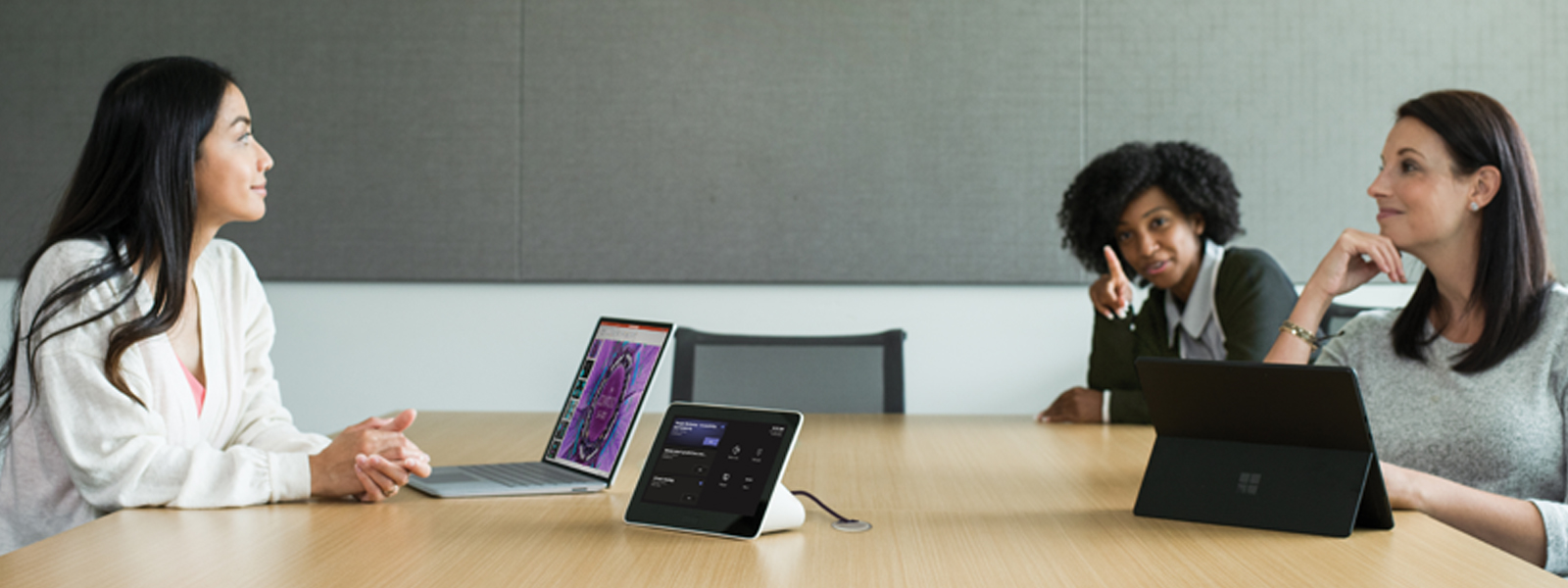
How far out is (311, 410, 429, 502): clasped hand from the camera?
1.27 m

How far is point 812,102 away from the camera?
10.6 ft

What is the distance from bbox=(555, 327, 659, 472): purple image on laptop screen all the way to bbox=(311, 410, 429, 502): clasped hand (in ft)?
0.73

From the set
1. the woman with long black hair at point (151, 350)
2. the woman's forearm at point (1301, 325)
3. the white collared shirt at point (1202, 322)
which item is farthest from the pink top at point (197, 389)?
the white collared shirt at point (1202, 322)

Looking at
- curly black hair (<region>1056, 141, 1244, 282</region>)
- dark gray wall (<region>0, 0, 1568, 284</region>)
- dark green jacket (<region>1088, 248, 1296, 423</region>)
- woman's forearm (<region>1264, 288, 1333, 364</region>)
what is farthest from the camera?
dark gray wall (<region>0, 0, 1568, 284</region>)

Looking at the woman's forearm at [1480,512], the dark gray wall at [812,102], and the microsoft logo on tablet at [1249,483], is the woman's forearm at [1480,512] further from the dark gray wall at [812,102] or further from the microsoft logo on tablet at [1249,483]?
the dark gray wall at [812,102]

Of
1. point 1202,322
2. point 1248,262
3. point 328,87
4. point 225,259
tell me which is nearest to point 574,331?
point 328,87

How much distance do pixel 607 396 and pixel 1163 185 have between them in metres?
1.71

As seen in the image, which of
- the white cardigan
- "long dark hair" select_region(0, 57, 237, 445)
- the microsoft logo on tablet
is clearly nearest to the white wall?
the white cardigan

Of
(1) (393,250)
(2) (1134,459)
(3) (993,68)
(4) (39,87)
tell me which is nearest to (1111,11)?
(3) (993,68)

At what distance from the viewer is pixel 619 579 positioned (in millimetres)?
951

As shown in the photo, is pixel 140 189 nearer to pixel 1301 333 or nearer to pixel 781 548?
pixel 781 548

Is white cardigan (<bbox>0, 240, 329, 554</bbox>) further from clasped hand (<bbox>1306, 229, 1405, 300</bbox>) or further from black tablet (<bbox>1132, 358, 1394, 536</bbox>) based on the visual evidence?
clasped hand (<bbox>1306, 229, 1405, 300</bbox>)

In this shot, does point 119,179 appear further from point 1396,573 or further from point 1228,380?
point 1396,573

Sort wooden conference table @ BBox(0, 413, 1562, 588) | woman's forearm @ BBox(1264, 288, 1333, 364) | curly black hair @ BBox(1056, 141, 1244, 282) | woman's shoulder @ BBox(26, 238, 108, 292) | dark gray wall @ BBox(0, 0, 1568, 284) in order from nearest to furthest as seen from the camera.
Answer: wooden conference table @ BBox(0, 413, 1562, 588) < woman's shoulder @ BBox(26, 238, 108, 292) < woman's forearm @ BBox(1264, 288, 1333, 364) < curly black hair @ BBox(1056, 141, 1244, 282) < dark gray wall @ BBox(0, 0, 1568, 284)
